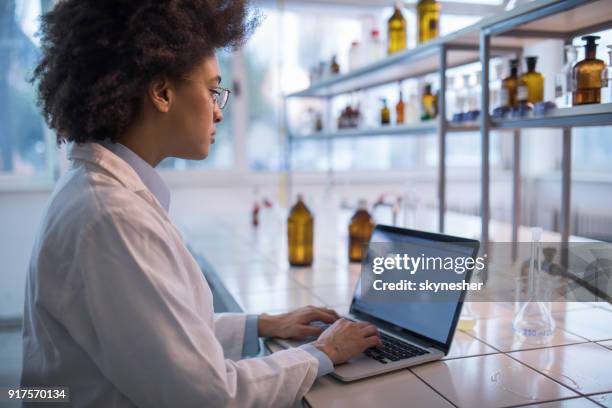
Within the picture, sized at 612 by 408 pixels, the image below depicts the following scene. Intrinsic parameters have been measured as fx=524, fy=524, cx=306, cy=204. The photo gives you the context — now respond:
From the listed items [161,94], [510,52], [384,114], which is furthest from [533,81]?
[384,114]

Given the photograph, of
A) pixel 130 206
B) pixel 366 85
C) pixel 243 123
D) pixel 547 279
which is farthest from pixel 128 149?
pixel 243 123

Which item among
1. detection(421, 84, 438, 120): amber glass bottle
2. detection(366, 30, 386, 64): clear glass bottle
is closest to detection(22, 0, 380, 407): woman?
detection(421, 84, 438, 120): amber glass bottle

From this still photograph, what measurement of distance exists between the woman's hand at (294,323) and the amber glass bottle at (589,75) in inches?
27.9

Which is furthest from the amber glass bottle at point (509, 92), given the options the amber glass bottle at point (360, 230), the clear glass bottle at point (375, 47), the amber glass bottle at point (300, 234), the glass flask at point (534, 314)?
the clear glass bottle at point (375, 47)

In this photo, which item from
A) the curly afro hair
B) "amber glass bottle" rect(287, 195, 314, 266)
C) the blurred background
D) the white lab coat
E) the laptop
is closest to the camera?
the white lab coat

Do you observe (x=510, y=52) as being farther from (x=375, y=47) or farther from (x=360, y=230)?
(x=375, y=47)

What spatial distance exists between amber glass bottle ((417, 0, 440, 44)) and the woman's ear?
139 cm

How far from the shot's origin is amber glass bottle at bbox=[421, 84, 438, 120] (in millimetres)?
2204

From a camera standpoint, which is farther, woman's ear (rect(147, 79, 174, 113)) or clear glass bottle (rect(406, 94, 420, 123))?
clear glass bottle (rect(406, 94, 420, 123))

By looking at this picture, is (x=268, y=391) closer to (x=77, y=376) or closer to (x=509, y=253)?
(x=77, y=376)

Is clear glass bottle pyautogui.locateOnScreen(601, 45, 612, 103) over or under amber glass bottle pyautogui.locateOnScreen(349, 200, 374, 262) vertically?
over

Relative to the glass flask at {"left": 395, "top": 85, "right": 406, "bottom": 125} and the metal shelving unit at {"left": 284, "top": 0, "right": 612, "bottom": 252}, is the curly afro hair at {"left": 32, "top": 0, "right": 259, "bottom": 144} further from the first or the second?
the glass flask at {"left": 395, "top": 85, "right": 406, "bottom": 125}

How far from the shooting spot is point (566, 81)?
121 centimetres

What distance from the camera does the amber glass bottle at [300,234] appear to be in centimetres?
180
